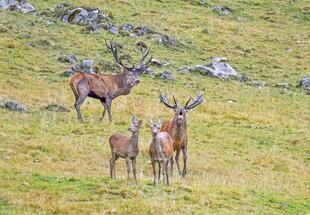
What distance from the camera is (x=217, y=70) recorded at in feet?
111

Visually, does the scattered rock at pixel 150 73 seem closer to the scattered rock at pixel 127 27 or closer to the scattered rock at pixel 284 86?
the scattered rock at pixel 284 86

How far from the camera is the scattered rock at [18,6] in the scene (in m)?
39.3

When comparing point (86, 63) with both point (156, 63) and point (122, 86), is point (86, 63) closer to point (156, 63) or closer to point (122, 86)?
point (156, 63)

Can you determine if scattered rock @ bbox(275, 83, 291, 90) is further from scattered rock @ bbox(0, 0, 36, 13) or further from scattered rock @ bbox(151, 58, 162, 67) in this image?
scattered rock @ bbox(0, 0, 36, 13)

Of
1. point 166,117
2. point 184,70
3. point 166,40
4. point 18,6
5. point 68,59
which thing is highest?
point 18,6

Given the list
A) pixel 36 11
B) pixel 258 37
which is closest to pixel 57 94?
pixel 36 11

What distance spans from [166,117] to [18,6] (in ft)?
64.2

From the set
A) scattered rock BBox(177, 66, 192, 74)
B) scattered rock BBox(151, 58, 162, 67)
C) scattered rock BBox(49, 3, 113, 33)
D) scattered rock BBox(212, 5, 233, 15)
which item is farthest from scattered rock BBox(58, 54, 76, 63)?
scattered rock BBox(212, 5, 233, 15)

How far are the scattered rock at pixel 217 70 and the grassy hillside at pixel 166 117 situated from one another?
4.05 ft

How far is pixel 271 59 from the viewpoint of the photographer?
128ft

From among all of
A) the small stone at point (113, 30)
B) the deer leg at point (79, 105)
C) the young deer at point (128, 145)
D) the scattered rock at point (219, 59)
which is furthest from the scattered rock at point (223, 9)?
the young deer at point (128, 145)

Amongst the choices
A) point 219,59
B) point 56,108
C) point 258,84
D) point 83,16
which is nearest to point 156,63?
point 219,59

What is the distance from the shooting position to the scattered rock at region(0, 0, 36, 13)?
39.3m

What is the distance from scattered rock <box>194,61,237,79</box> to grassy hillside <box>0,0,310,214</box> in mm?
1235
